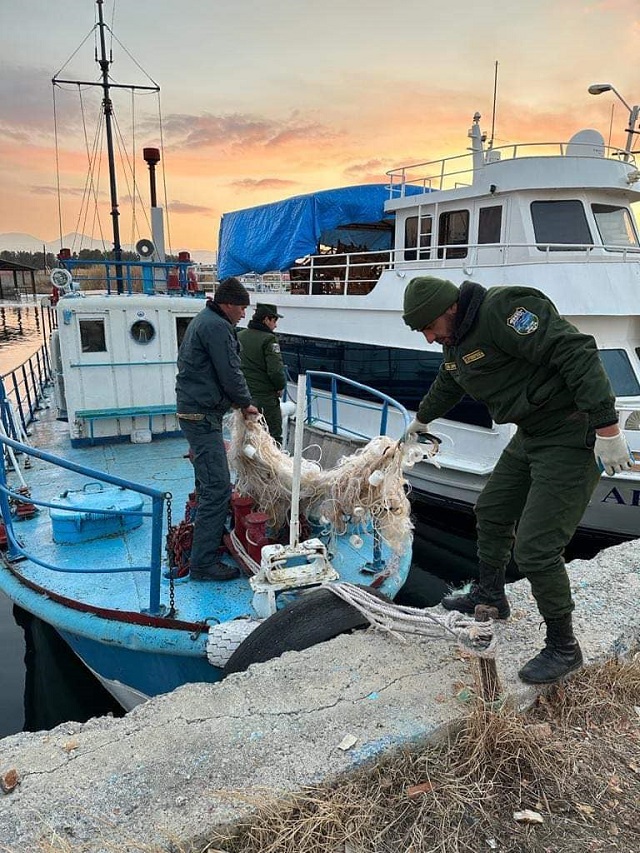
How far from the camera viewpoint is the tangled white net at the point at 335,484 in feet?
12.0

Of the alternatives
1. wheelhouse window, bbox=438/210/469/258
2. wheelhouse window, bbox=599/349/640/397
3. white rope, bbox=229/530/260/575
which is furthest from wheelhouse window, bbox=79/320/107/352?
wheelhouse window, bbox=599/349/640/397

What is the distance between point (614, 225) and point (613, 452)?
339 inches

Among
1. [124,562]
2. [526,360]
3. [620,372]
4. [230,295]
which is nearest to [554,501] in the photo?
[526,360]

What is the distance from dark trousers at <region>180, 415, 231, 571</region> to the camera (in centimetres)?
401

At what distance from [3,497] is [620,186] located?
374 inches

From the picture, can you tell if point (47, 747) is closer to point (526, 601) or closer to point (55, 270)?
point (526, 601)

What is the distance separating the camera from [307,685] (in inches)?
96.9

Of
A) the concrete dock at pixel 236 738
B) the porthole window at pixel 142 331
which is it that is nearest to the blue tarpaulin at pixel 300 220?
the porthole window at pixel 142 331

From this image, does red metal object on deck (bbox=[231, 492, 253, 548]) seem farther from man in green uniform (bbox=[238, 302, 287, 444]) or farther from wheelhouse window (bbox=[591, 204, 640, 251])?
wheelhouse window (bbox=[591, 204, 640, 251])

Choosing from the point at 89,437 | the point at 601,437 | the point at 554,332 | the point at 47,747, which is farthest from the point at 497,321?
the point at 89,437

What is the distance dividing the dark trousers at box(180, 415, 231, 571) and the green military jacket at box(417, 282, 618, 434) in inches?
78.1

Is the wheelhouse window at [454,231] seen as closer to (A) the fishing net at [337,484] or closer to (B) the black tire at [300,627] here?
(A) the fishing net at [337,484]

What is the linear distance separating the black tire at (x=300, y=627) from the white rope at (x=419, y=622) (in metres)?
0.07

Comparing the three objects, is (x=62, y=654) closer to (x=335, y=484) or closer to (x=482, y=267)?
(x=335, y=484)
